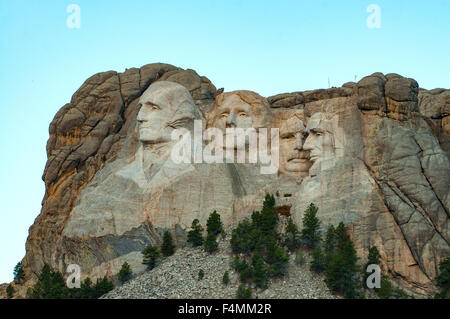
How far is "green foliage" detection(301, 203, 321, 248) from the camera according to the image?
55906mm

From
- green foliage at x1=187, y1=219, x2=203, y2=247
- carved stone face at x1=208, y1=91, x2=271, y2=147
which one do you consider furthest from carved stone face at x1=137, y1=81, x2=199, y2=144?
green foliage at x1=187, y1=219, x2=203, y2=247

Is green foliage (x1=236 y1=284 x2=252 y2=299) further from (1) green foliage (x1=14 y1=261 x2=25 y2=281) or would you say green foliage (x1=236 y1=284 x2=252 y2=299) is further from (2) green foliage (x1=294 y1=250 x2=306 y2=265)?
(1) green foliage (x1=14 y1=261 x2=25 y2=281)

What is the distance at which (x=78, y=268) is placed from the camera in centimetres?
5825

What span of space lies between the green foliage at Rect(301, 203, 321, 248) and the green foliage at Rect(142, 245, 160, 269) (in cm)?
571

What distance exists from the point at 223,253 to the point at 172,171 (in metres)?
4.61

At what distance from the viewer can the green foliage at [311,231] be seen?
55.9 metres

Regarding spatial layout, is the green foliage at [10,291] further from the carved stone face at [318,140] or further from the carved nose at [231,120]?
the carved stone face at [318,140]

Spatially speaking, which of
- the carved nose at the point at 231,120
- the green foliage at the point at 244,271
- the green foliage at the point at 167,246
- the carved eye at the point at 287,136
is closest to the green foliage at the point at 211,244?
the green foliage at the point at 167,246

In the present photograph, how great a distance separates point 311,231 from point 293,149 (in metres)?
5.77

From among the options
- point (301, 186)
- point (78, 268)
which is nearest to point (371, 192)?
point (301, 186)

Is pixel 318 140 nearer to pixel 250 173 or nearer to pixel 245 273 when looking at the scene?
pixel 250 173

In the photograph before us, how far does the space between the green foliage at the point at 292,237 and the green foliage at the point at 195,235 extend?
335cm
